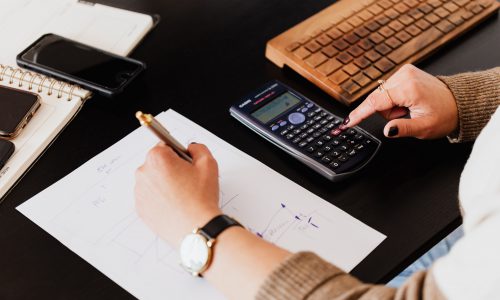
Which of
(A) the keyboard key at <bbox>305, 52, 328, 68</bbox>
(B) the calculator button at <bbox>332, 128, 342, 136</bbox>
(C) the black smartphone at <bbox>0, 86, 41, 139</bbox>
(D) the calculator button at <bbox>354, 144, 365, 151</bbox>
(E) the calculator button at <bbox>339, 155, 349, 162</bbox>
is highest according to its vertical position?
(C) the black smartphone at <bbox>0, 86, 41, 139</bbox>

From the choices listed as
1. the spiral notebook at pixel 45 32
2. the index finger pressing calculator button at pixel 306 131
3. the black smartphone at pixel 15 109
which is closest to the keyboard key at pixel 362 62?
the index finger pressing calculator button at pixel 306 131

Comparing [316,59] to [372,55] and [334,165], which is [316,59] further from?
[334,165]

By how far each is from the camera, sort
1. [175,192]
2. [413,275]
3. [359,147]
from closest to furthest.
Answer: [413,275] → [175,192] → [359,147]

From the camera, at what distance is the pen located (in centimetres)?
57

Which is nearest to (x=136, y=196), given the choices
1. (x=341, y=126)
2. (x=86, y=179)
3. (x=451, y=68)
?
(x=86, y=179)

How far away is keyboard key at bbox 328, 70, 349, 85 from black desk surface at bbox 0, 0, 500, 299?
29 millimetres

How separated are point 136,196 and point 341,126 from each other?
289 mm

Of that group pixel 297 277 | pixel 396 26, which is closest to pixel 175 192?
pixel 297 277

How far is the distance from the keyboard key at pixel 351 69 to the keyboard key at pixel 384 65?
4 centimetres

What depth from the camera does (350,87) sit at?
770 millimetres

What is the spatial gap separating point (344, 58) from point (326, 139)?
0.17m

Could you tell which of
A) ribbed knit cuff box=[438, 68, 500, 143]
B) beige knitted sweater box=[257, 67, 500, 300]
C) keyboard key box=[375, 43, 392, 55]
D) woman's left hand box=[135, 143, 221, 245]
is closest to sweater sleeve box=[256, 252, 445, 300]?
beige knitted sweater box=[257, 67, 500, 300]

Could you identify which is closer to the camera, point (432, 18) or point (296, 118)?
point (296, 118)

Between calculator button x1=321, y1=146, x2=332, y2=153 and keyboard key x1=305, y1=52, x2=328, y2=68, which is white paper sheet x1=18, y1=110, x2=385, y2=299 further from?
keyboard key x1=305, y1=52, x2=328, y2=68
